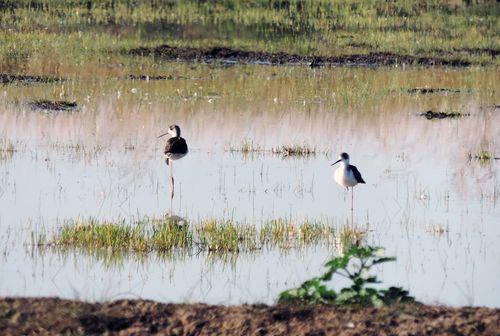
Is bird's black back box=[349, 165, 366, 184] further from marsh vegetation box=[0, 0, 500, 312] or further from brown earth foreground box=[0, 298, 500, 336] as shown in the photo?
brown earth foreground box=[0, 298, 500, 336]

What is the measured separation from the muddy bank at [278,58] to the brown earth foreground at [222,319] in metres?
21.8

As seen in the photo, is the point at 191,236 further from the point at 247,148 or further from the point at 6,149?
the point at 6,149

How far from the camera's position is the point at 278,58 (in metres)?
30.0

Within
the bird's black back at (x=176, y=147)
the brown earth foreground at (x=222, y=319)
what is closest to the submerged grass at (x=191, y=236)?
the brown earth foreground at (x=222, y=319)

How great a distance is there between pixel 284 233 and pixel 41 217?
8.22ft

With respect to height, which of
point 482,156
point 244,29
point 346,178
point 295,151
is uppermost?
point 244,29

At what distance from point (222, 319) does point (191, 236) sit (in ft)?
12.4

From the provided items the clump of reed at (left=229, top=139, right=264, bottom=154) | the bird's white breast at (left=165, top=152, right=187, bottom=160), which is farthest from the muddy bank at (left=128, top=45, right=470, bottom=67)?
the bird's white breast at (left=165, top=152, right=187, bottom=160)

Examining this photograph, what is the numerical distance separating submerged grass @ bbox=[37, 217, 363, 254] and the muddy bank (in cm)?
1794

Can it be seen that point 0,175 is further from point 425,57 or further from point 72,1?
point 72,1

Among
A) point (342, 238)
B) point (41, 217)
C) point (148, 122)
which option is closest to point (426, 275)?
point (342, 238)

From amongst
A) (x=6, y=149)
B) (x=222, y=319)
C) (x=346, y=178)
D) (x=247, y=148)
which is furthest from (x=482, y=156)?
(x=222, y=319)

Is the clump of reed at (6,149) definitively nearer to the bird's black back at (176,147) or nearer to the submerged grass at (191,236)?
the bird's black back at (176,147)

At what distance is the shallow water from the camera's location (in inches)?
390
